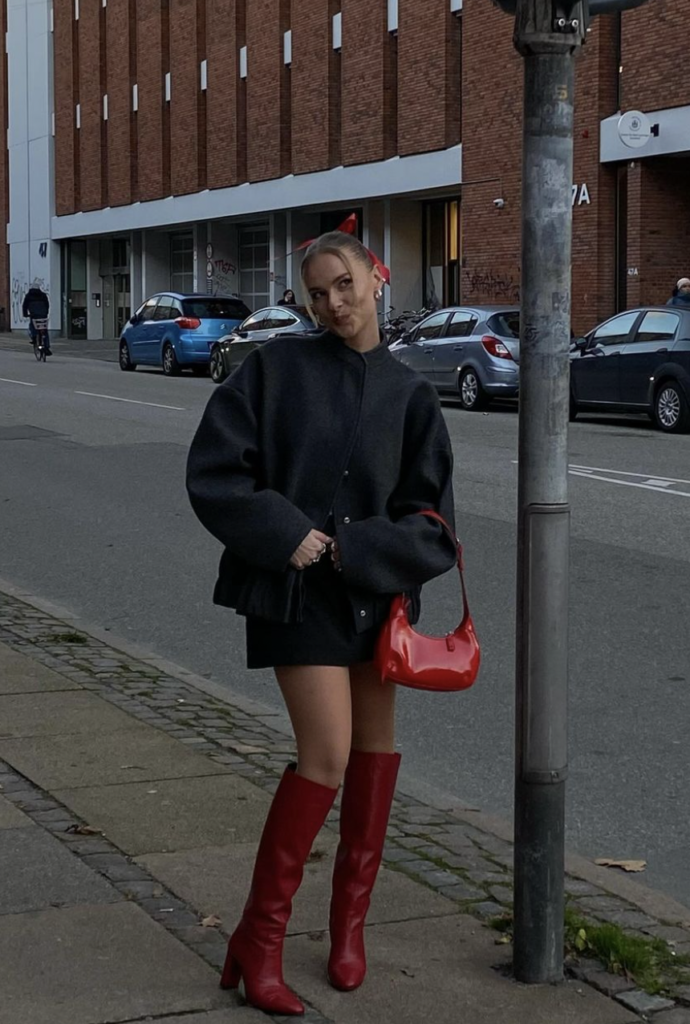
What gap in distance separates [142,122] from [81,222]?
5.95 metres

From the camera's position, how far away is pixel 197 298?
32.9 m

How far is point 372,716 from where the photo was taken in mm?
3943

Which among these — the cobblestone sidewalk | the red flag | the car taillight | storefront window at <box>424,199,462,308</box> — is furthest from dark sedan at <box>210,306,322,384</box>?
the red flag

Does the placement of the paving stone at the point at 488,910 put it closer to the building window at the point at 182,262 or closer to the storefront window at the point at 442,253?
the storefront window at the point at 442,253

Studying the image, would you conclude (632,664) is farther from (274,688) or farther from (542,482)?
(542,482)

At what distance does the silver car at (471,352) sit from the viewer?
76.2 feet

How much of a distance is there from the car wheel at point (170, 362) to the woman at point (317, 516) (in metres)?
28.8

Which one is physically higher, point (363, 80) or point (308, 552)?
point (363, 80)

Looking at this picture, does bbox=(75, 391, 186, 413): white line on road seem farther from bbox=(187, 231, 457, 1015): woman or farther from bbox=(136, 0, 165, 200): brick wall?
bbox=(136, 0, 165, 200): brick wall

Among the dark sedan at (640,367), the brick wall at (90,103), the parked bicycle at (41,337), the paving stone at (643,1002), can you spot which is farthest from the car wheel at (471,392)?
the brick wall at (90,103)

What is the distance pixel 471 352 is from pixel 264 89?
19.9 m

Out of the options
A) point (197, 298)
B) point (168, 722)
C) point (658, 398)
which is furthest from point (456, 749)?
point (197, 298)

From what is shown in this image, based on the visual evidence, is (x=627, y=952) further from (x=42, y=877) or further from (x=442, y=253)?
(x=442, y=253)

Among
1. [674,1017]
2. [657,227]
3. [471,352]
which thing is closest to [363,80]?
[657,227]
